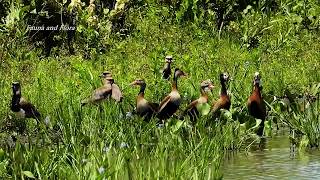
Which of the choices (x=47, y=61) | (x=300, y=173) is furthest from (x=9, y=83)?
(x=300, y=173)

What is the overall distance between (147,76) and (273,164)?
5043 mm

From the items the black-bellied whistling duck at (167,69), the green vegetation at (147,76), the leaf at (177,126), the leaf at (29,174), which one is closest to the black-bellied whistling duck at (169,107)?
the green vegetation at (147,76)

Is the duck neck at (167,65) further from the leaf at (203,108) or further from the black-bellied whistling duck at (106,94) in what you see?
the leaf at (203,108)

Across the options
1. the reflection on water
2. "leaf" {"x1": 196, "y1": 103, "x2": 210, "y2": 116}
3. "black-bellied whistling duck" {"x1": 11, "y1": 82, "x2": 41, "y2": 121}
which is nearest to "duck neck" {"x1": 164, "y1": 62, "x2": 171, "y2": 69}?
"black-bellied whistling duck" {"x1": 11, "y1": 82, "x2": 41, "y2": 121}

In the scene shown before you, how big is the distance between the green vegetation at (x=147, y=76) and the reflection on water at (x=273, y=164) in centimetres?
18

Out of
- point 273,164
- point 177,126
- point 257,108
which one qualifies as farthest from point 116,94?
point 273,164

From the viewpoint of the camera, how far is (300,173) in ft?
20.7

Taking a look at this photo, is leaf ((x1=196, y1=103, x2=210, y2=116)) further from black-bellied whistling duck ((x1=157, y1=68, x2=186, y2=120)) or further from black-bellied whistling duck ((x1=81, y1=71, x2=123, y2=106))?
black-bellied whistling duck ((x1=81, y1=71, x2=123, y2=106))

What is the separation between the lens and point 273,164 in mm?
6816

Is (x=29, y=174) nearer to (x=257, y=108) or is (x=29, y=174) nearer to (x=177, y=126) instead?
(x=177, y=126)

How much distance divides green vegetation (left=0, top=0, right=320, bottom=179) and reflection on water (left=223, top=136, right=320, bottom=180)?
0.59 ft

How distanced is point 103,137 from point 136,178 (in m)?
1.33

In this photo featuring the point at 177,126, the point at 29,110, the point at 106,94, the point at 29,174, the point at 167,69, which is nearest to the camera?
the point at 29,174

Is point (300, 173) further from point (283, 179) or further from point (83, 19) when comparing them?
point (83, 19)
